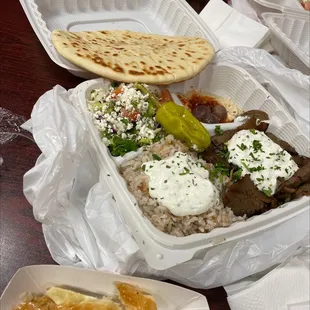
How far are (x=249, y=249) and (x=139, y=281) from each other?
485 mm

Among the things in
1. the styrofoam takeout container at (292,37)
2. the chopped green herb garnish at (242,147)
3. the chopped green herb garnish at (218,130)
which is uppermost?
the styrofoam takeout container at (292,37)

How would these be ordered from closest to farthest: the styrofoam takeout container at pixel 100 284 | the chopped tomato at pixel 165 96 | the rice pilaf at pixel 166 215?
the styrofoam takeout container at pixel 100 284, the rice pilaf at pixel 166 215, the chopped tomato at pixel 165 96

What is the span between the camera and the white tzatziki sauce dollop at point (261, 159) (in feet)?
5.57

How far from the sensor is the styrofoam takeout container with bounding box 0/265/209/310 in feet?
4.50

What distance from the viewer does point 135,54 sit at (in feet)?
6.64

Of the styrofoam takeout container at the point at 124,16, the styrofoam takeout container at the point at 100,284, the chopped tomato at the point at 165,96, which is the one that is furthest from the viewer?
the styrofoam takeout container at the point at 124,16

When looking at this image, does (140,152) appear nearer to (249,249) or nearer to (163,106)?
(163,106)

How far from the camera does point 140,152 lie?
1.71 meters

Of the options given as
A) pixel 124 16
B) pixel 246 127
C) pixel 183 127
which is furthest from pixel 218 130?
pixel 124 16

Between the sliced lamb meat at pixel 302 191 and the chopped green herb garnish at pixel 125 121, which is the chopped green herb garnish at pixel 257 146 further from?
the chopped green herb garnish at pixel 125 121

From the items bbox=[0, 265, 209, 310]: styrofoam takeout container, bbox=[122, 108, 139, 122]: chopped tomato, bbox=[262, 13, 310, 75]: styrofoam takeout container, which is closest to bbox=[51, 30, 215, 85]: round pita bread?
bbox=[122, 108, 139, 122]: chopped tomato

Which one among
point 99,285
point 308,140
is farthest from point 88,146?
point 308,140

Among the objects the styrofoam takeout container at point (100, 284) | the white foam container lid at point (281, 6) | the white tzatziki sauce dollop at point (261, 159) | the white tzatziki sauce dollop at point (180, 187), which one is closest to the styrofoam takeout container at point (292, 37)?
the white foam container lid at point (281, 6)

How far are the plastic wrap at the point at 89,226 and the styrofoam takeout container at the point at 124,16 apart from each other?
2.91 ft
